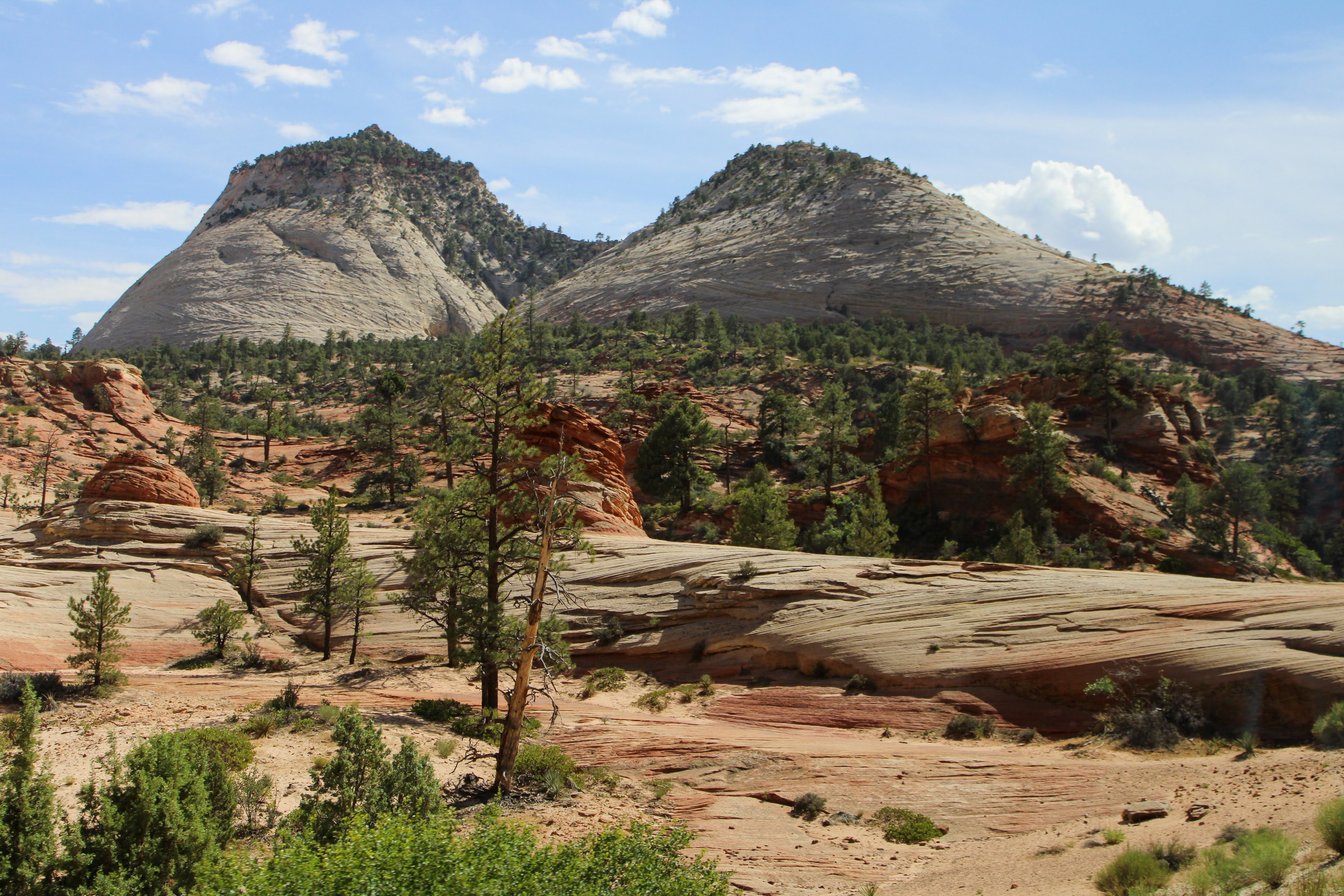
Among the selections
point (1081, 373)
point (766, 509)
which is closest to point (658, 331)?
point (1081, 373)

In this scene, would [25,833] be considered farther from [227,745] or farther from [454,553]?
[454,553]

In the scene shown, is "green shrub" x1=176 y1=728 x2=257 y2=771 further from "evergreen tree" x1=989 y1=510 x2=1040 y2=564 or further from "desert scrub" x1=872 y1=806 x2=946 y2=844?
"evergreen tree" x1=989 y1=510 x2=1040 y2=564

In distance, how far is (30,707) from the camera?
383 inches

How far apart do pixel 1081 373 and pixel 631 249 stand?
337ft

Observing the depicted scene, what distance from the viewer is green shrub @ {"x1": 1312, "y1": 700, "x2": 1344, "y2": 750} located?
13758mm

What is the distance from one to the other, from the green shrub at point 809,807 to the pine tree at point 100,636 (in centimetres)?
1548

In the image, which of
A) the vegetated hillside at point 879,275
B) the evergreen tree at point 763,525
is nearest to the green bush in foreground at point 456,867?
the evergreen tree at point 763,525

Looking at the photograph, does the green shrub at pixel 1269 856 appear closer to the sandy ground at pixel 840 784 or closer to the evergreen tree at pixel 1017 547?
the sandy ground at pixel 840 784

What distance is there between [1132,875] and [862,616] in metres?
→ 12.3

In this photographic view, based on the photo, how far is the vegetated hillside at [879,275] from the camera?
8988 cm

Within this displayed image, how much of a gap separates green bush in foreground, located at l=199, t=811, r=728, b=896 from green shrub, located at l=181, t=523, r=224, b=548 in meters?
23.8

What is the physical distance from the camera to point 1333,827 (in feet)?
30.7

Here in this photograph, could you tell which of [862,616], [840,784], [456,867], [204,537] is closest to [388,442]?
[204,537]

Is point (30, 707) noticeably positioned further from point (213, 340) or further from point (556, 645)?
point (213, 340)
